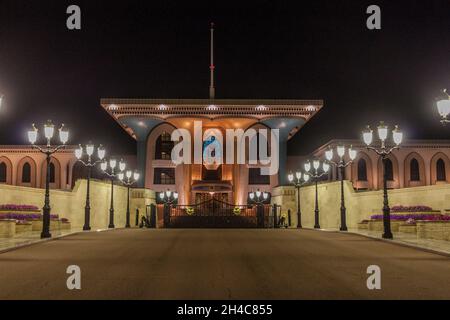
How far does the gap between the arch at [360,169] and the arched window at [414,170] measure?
5.47 m

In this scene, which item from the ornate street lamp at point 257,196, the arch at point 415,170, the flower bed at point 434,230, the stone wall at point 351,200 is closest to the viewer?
the flower bed at point 434,230

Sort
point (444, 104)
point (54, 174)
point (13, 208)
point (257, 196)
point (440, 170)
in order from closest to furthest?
point (444, 104), point (13, 208), point (257, 196), point (440, 170), point (54, 174)

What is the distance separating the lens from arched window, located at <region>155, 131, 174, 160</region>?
2689 inches

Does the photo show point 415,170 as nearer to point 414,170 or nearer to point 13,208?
point 414,170

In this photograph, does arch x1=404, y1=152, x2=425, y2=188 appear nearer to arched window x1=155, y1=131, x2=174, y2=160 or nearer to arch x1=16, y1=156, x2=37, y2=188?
arched window x1=155, y1=131, x2=174, y2=160

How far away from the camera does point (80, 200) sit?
133ft

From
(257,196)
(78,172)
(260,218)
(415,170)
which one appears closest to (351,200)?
(260,218)

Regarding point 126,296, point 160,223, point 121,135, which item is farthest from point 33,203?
point 121,135

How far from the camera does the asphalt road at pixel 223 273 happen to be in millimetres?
8672

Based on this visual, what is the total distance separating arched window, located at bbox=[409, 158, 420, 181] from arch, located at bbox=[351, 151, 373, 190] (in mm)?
5470

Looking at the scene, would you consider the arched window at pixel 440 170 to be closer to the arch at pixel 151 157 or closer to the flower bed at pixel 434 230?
the arch at pixel 151 157

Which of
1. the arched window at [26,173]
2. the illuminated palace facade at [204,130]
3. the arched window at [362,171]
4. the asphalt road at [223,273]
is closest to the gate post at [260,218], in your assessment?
the illuminated palace facade at [204,130]

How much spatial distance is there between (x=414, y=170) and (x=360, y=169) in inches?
278

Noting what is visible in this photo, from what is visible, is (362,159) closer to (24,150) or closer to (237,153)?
(237,153)
